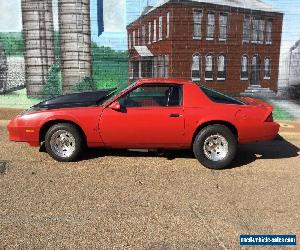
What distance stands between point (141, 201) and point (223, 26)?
23.9 feet

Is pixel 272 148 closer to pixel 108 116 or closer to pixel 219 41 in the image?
pixel 108 116

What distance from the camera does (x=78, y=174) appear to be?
5.55 m

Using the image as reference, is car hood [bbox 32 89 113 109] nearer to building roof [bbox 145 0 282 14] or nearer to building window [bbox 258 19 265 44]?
building roof [bbox 145 0 282 14]

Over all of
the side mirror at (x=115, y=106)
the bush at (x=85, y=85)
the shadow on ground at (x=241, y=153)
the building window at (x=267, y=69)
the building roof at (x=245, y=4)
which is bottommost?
the shadow on ground at (x=241, y=153)

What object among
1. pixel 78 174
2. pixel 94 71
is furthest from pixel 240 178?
pixel 94 71

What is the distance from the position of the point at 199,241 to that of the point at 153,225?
0.57m

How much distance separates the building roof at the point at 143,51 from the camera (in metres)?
10.6

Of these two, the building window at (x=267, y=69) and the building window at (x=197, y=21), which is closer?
the building window at (x=197, y=21)

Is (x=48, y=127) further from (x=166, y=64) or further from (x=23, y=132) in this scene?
(x=166, y=64)

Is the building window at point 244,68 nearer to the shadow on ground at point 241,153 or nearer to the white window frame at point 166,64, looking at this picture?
the white window frame at point 166,64

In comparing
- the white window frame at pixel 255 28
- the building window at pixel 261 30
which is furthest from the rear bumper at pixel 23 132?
the building window at pixel 261 30

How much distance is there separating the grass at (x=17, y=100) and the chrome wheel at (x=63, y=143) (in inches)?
213

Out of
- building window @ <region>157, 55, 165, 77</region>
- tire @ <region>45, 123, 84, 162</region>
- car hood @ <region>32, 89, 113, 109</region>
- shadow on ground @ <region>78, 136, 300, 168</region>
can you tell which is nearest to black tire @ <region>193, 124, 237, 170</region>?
shadow on ground @ <region>78, 136, 300, 168</region>

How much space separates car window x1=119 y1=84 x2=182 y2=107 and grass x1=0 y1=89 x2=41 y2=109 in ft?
19.5
